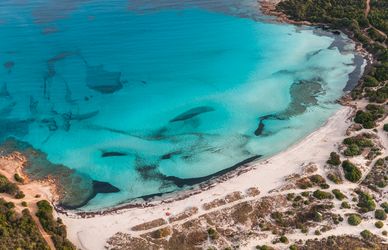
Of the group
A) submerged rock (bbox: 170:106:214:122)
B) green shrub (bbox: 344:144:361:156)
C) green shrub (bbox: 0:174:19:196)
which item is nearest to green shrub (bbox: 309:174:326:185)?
green shrub (bbox: 344:144:361:156)

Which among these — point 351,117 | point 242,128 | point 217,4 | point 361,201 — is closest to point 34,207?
point 242,128

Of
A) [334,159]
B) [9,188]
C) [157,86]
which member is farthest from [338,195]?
[9,188]

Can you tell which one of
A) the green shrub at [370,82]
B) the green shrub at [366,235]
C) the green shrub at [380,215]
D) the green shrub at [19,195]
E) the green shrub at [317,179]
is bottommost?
the green shrub at [366,235]

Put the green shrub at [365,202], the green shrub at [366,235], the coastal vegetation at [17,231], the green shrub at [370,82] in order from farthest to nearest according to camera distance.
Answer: the green shrub at [370,82] < the green shrub at [365,202] < the green shrub at [366,235] < the coastal vegetation at [17,231]

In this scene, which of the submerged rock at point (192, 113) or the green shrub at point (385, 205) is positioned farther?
the submerged rock at point (192, 113)

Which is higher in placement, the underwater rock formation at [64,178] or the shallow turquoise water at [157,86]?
the shallow turquoise water at [157,86]

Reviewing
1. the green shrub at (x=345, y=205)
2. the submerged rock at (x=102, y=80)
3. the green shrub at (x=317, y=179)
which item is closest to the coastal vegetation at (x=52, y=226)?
the submerged rock at (x=102, y=80)

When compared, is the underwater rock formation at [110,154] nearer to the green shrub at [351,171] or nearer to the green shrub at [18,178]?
the green shrub at [18,178]
